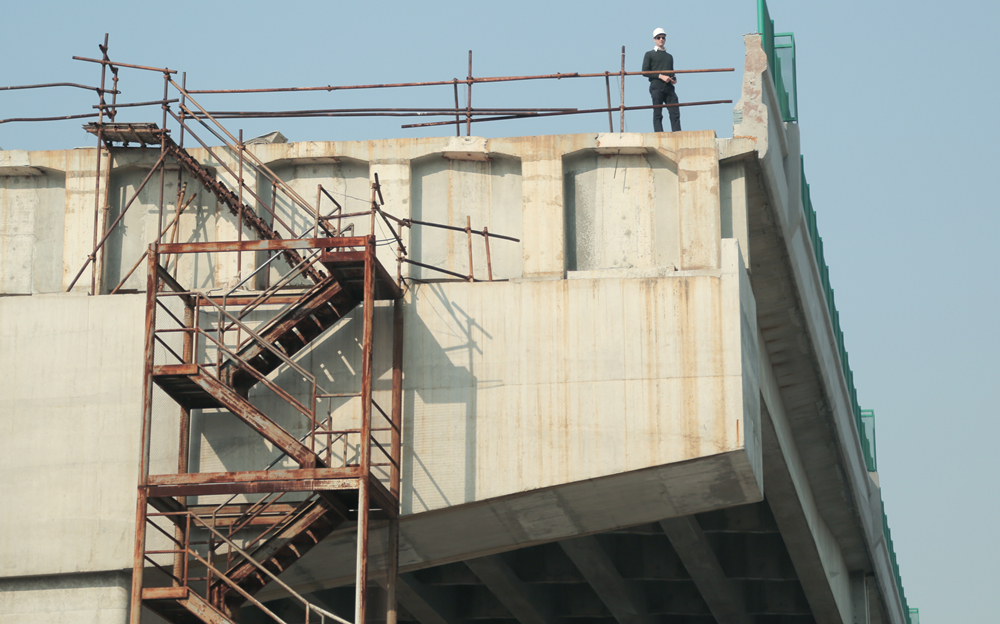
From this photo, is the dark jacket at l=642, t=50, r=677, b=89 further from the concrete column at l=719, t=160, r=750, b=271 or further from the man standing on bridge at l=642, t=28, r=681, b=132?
the concrete column at l=719, t=160, r=750, b=271

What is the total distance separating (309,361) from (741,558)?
587 inches

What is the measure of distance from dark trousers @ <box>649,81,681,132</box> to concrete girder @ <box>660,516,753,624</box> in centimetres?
842

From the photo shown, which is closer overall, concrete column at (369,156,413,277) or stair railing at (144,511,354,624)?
stair railing at (144,511,354,624)

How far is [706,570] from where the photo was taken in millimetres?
31203

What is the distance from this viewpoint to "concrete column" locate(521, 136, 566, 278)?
826 inches

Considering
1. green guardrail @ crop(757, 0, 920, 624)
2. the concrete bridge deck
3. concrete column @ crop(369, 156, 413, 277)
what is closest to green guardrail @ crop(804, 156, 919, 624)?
green guardrail @ crop(757, 0, 920, 624)

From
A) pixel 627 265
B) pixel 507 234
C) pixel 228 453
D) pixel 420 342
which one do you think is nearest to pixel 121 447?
pixel 228 453

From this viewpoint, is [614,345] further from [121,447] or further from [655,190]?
[121,447]

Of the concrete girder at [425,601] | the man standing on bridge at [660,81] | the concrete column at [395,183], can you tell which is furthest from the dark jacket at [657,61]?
the concrete girder at [425,601]

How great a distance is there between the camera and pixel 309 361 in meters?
20.8

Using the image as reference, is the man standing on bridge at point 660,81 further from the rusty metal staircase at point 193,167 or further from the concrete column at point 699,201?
the rusty metal staircase at point 193,167

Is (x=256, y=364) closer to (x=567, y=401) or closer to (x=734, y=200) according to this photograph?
(x=567, y=401)

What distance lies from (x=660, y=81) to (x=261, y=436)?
27.5 feet

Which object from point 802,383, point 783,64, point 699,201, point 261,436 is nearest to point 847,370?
point 802,383
